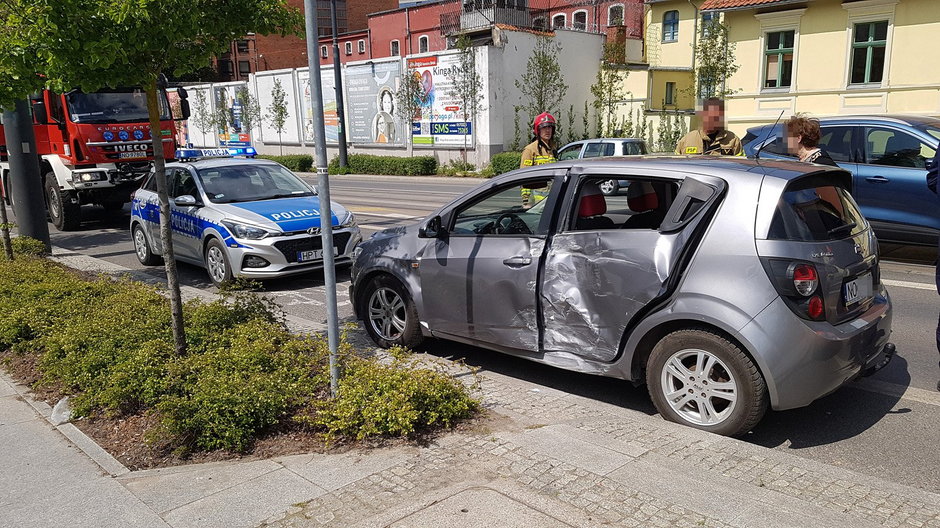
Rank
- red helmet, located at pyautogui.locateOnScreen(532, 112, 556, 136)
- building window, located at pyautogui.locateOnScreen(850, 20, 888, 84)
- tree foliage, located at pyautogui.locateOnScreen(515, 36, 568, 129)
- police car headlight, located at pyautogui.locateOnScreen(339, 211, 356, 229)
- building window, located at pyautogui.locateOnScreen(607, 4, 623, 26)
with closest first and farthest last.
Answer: red helmet, located at pyautogui.locateOnScreen(532, 112, 556, 136)
police car headlight, located at pyautogui.locateOnScreen(339, 211, 356, 229)
building window, located at pyautogui.locateOnScreen(850, 20, 888, 84)
tree foliage, located at pyautogui.locateOnScreen(515, 36, 568, 129)
building window, located at pyautogui.locateOnScreen(607, 4, 623, 26)

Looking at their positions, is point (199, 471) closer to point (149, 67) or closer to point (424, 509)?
point (424, 509)

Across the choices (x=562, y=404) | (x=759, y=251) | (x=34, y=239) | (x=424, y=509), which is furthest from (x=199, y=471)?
(x=34, y=239)

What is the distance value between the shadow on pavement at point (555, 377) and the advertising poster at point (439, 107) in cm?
2898

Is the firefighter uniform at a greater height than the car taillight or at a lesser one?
greater

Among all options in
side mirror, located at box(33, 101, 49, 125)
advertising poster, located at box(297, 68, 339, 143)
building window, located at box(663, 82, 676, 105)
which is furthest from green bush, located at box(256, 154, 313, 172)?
side mirror, located at box(33, 101, 49, 125)

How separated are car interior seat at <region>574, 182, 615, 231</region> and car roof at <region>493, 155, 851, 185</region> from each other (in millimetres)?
163

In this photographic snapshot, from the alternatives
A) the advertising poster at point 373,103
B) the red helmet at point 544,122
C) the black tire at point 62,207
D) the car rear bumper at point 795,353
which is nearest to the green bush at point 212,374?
the car rear bumper at point 795,353

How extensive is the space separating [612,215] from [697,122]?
3.34m

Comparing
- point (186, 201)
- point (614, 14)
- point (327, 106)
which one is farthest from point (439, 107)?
point (186, 201)

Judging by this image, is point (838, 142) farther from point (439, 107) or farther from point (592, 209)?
point (439, 107)

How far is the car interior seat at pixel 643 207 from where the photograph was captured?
16.0 ft

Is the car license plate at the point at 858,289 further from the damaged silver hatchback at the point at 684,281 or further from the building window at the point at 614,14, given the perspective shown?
the building window at the point at 614,14

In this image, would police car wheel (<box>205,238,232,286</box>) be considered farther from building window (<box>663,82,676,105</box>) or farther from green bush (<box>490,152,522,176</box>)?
building window (<box>663,82,676,105</box>)

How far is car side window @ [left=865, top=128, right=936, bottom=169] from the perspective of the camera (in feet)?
29.1
